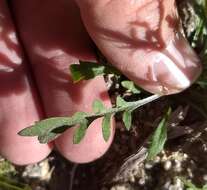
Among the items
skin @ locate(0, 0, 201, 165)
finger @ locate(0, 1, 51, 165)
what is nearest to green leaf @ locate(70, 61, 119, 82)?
skin @ locate(0, 0, 201, 165)

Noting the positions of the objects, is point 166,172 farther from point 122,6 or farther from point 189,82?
point 122,6

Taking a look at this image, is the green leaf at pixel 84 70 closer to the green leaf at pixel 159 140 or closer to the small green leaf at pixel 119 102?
the small green leaf at pixel 119 102

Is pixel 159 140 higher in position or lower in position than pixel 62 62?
lower

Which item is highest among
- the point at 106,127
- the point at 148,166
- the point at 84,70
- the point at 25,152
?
the point at 84,70

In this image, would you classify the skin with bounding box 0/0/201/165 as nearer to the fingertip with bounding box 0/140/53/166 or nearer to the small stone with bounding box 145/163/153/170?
the fingertip with bounding box 0/140/53/166

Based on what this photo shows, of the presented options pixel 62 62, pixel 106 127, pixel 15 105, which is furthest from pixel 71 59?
pixel 106 127

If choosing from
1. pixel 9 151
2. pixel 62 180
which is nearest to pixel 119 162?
pixel 62 180

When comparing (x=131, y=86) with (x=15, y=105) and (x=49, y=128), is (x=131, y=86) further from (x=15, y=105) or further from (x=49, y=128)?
(x=15, y=105)

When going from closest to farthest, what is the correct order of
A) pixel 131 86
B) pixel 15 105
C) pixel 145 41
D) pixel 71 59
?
pixel 145 41
pixel 131 86
pixel 71 59
pixel 15 105
